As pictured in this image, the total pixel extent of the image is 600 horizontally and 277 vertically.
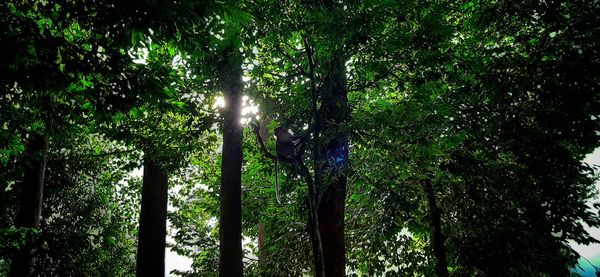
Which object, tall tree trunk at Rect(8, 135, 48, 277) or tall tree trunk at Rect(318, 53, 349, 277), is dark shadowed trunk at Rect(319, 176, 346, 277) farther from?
tall tree trunk at Rect(8, 135, 48, 277)

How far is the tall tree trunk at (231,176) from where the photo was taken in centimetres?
517

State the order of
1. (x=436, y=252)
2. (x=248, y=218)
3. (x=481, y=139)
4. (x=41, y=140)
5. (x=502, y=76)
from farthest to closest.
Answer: (x=436, y=252), (x=248, y=218), (x=41, y=140), (x=481, y=139), (x=502, y=76)

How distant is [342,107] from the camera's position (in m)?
6.38

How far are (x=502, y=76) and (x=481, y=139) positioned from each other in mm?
1614

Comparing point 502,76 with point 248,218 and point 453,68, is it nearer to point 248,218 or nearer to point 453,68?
point 453,68

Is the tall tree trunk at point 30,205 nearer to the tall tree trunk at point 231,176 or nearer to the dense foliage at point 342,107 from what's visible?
the dense foliage at point 342,107

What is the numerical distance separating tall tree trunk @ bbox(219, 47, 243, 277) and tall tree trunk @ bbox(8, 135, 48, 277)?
12.9ft

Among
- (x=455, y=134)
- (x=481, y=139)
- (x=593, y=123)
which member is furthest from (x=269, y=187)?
(x=593, y=123)

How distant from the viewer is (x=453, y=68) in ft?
20.6

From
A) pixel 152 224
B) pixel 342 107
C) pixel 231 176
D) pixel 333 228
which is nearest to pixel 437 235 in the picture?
pixel 333 228

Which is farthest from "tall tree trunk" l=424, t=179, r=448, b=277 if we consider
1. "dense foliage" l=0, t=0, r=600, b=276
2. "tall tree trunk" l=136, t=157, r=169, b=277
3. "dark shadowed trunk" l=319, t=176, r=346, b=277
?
"tall tree trunk" l=136, t=157, r=169, b=277

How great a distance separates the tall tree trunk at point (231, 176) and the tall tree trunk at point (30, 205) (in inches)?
155

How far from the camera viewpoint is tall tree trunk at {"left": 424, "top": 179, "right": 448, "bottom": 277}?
8.45m

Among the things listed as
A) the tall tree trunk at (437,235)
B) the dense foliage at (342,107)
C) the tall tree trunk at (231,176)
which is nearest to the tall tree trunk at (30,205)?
the dense foliage at (342,107)
